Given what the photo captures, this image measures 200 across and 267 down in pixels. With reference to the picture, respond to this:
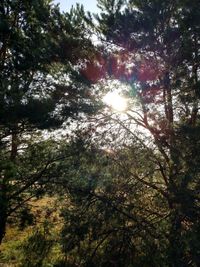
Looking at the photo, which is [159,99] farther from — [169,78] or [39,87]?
[39,87]

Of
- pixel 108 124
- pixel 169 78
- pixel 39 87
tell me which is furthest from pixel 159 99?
pixel 39 87

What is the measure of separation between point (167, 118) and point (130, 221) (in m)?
3.15

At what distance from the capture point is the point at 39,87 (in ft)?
36.4

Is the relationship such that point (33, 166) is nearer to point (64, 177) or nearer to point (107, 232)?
point (64, 177)

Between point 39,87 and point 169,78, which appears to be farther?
point 39,87

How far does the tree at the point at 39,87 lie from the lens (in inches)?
393

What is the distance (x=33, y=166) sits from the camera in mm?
11508

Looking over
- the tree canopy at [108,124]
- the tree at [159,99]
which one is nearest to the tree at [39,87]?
the tree canopy at [108,124]

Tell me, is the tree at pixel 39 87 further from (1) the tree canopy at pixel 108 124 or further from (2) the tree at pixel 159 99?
(2) the tree at pixel 159 99

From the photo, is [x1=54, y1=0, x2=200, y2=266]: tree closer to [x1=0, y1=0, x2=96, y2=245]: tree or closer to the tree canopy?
the tree canopy

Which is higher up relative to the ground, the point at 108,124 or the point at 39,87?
the point at 39,87

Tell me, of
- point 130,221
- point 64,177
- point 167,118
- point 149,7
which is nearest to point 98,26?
point 149,7

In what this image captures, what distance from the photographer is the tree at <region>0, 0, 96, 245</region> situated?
999cm

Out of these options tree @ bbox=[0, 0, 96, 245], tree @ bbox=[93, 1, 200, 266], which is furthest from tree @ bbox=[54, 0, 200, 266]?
tree @ bbox=[0, 0, 96, 245]
